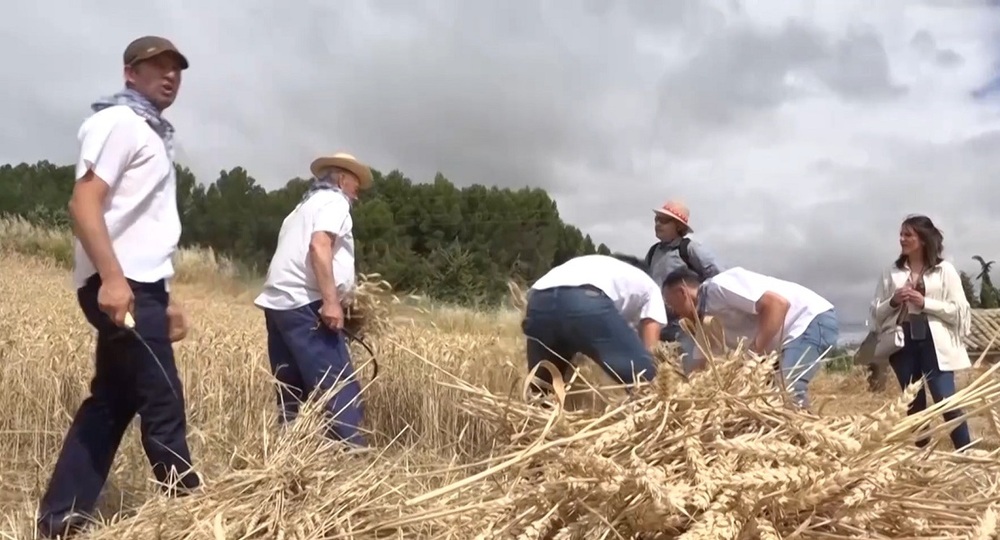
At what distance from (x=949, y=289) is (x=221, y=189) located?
82.4 ft

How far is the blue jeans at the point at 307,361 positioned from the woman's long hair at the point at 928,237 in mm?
3203

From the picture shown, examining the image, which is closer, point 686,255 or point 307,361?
point 307,361

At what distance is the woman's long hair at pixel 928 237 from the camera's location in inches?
196

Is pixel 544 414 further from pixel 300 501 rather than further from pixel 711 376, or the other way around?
pixel 300 501

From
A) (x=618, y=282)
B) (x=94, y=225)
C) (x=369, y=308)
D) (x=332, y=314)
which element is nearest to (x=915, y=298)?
(x=618, y=282)

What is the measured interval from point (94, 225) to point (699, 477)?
1.74 m

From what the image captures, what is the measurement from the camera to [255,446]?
293 cm

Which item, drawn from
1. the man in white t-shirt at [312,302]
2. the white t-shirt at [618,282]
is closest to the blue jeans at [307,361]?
the man in white t-shirt at [312,302]

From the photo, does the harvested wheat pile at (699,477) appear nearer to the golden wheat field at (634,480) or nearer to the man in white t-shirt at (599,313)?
the golden wheat field at (634,480)

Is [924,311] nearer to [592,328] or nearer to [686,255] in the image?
[686,255]

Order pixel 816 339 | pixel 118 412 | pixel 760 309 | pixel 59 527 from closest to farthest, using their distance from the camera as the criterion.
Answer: pixel 59 527
pixel 118 412
pixel 760 309
pixel 816 339

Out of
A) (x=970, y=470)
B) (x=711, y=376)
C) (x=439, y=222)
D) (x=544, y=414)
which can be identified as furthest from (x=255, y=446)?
(x=439, y=222)

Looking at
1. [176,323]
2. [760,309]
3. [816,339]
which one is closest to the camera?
[176,323]

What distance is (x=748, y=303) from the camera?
385 centimetres
